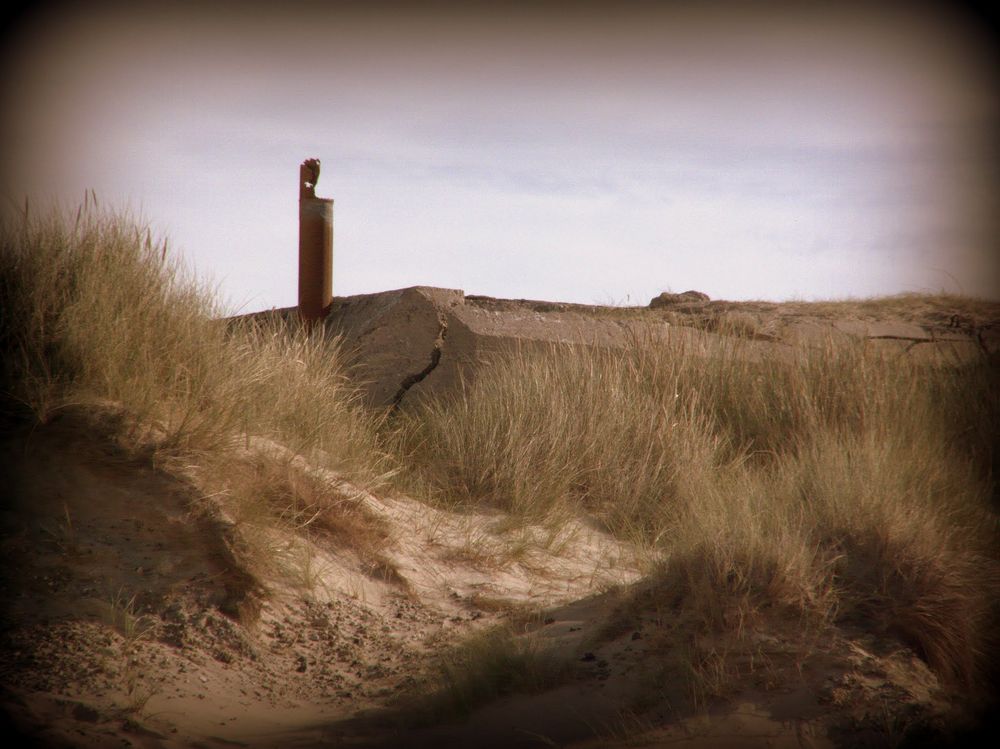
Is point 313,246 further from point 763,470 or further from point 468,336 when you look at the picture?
point 763,470

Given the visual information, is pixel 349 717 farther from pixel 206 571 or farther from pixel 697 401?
pixel 697 401

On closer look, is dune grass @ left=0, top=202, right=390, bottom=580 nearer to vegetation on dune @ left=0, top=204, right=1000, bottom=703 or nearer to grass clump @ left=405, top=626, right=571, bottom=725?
vegetation on dune @ left=0, top=204, right=1000, bottom=703

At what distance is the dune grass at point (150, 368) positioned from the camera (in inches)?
157

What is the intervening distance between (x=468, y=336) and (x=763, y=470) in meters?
2.96

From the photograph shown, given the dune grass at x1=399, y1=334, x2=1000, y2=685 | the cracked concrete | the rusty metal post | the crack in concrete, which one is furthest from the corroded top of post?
the dune grass at x1=399, y1=334, x2=1000, y2=685

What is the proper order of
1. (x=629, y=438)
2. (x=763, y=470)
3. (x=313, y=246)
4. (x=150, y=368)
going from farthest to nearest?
(x=313, y=246)
(x=629, y=438)
(x=763, y=470)
(x=150, y=368)

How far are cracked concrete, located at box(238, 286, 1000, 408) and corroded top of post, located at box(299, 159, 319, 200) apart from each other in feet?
3.80

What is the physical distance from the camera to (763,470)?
6.43 meters

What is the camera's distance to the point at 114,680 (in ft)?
9.96

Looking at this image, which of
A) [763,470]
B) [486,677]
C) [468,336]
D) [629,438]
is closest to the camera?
[486,677]

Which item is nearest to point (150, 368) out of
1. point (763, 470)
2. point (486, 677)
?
point (486, 677)

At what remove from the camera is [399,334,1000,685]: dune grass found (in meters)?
3.36

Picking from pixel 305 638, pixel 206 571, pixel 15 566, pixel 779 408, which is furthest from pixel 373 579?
pixel 779 408

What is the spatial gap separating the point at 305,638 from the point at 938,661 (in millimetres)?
2728
